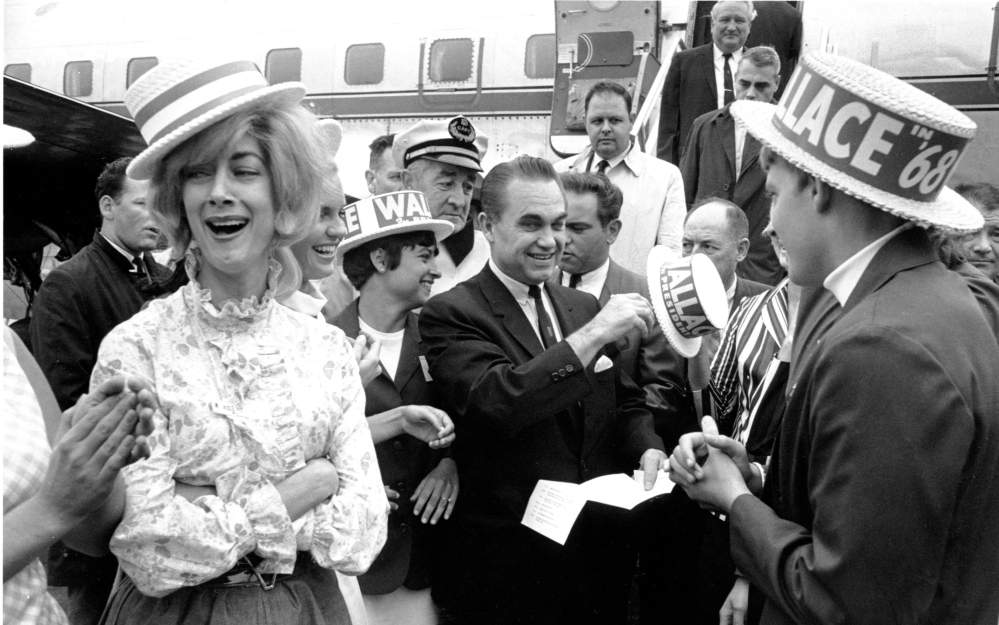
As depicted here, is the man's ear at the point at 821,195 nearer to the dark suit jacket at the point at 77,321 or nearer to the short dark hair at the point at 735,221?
the dark suit jacket at the point at 77,321

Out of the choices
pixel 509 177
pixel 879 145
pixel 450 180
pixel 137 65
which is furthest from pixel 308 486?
pixel 137 65

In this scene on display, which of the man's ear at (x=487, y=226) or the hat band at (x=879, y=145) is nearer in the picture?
the hat band at (x=879, y=145)

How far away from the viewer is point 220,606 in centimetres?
187

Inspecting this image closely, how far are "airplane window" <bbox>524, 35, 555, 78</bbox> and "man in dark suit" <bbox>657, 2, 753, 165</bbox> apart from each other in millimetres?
5625

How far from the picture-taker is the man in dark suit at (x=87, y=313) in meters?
3.06

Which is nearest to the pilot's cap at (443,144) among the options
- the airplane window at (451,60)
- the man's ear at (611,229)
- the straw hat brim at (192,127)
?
the man's ear at (611,229)

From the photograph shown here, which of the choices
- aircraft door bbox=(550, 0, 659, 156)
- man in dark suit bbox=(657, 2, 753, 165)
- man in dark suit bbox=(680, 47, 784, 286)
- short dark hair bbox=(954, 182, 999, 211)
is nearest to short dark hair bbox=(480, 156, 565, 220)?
man in dark suit bbox=(680, 47, 784, 286)

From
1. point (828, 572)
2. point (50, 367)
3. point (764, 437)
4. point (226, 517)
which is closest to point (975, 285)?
point (764, 437)

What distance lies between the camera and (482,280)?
335 cm

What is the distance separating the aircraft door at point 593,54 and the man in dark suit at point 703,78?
3.63 feet

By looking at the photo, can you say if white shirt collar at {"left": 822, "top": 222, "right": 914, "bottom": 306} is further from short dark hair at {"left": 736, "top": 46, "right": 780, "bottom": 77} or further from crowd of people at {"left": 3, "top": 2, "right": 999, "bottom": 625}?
short dark hair at {"left": 736, "top": 46, "right": 780, "bottom": 77}

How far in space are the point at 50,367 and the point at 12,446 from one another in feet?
6.02

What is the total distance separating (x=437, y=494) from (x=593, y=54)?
6768mm

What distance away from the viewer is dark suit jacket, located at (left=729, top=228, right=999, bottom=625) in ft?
5.51
